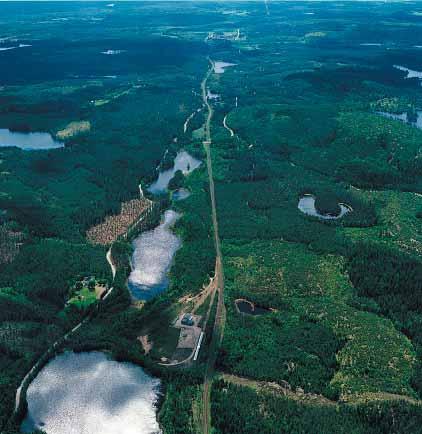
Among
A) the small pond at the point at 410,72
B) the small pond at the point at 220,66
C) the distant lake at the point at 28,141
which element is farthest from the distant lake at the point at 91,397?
the small pond at the point at 410,72

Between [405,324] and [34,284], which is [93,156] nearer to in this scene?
[34,284]

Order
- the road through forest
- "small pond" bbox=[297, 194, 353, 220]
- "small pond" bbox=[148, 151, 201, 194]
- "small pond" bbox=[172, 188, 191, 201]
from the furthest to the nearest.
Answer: "small pond" bbox=[148, 151, 201, 194], "small pond" bbox=[172, 188, 191, 201], "small pond" bbox=[297, 194, 353, 220], the road through forest

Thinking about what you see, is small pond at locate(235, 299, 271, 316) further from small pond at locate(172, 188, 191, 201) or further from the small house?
small pond at locate(172, 188, 191, 201)

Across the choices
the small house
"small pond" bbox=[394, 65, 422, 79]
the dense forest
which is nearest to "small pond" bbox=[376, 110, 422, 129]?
the dense forest

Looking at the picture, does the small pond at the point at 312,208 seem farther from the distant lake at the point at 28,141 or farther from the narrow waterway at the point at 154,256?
the distant lake at the point at 28,141

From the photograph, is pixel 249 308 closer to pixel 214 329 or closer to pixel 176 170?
pixel 214 329

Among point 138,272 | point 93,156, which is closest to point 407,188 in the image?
point 138,272

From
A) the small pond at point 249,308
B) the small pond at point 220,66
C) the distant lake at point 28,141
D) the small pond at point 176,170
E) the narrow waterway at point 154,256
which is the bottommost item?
the small pond at point 220,66
